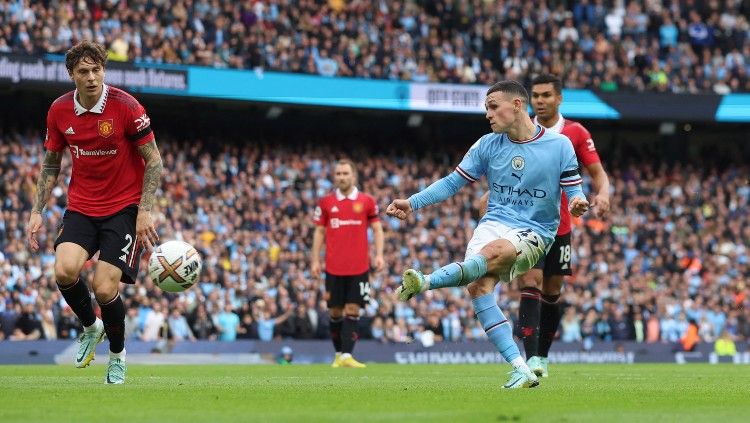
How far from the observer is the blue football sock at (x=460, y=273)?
358 inches

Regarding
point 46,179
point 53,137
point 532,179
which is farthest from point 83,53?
point 532,179

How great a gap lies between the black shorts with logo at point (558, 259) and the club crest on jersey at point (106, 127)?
478cm

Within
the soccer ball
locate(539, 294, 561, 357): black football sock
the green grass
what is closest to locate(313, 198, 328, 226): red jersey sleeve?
locate(539, 294, 561, 357): black football sock

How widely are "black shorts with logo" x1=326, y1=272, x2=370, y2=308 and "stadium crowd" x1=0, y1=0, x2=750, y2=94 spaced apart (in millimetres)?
12585

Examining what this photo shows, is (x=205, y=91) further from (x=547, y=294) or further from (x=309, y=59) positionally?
(x=547, y=294)

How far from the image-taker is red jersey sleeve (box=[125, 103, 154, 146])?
10172mm

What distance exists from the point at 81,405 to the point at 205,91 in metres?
22.5

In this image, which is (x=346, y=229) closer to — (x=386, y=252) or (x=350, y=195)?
(x=350, y=195)

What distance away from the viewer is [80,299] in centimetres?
1047

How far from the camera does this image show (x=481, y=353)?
24922mm

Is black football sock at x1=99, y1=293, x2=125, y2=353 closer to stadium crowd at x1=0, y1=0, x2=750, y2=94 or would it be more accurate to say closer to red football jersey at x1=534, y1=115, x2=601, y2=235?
red football jersey at x1=534, y1=115, x2=601, y2=235

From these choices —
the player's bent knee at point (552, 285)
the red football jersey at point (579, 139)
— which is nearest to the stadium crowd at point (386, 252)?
the player's bent knee at point (552, 285)

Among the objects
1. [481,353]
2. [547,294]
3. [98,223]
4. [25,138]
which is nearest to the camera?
A: [98,223]

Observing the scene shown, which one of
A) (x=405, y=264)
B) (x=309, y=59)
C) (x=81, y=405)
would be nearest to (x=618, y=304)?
(x=405, y=264)
